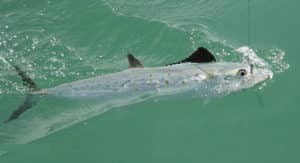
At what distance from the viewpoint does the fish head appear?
19.8ft

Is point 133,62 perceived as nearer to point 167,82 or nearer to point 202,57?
point 167,82

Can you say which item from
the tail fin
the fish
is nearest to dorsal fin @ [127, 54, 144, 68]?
the fish

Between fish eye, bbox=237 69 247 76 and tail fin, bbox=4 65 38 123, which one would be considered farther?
tail fin, bbox=4 65 38 123

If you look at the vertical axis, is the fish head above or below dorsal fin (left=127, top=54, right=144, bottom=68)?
below

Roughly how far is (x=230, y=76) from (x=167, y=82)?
745 millimetres

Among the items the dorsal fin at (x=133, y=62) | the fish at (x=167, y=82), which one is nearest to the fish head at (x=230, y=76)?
the fish at (x=167, y=82)

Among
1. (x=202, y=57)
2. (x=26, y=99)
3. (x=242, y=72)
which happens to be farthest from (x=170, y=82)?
(x=26, y=99)

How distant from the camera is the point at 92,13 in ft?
27.8

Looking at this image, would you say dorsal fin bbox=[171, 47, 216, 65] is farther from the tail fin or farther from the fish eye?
the tail fin

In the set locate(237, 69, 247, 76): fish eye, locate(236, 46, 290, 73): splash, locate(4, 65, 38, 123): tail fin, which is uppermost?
locate(236, 46, 290, 73): splash

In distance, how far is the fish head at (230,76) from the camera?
6.03m

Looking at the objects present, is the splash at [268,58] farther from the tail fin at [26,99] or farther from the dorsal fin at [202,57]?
the tail fin at [26,99]

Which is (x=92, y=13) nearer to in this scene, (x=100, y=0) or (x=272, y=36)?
(x=100, y=0)

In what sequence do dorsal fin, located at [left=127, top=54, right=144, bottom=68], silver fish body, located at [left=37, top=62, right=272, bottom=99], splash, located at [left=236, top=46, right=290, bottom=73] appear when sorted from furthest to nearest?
1. splash, located at [left=236, top=46, right=290, bottom=73]
2. dorsal fin, located at [left=127, top=54, right=144, bottom=68]
3. silver fish body, located at [left=37, top=62, right=272, bottom=99]
